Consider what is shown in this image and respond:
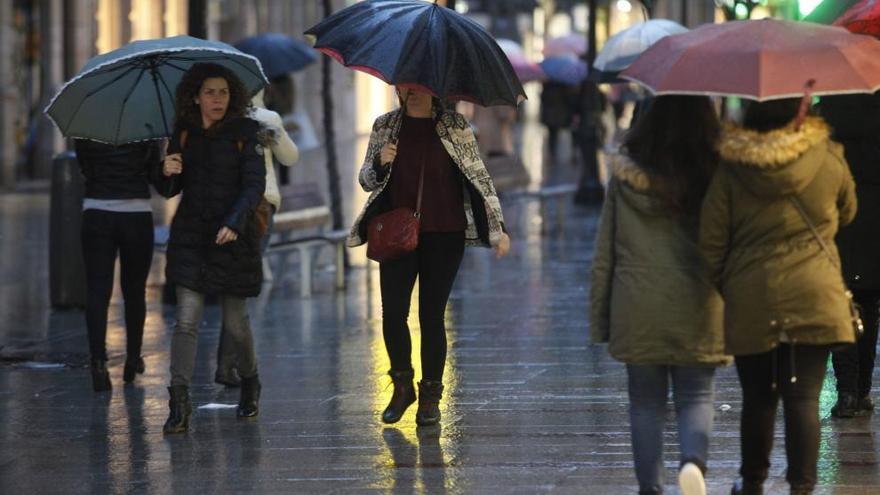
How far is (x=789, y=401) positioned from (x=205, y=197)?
324cm

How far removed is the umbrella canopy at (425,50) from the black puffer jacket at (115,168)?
5.77 feet

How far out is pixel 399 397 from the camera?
342 inches

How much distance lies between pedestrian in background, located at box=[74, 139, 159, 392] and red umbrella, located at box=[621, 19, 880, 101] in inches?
169

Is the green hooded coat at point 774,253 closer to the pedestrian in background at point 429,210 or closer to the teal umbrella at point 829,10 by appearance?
the pedestrian in background at point 429,210

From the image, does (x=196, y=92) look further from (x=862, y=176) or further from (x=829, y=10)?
(x=829, y=10)

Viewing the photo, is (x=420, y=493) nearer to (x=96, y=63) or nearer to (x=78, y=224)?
(x=96, y=63)

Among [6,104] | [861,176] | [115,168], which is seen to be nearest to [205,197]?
[115,168]

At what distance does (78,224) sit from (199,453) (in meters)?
5.62

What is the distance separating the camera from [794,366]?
6281mm

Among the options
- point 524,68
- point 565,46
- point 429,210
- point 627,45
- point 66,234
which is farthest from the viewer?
point 565,46

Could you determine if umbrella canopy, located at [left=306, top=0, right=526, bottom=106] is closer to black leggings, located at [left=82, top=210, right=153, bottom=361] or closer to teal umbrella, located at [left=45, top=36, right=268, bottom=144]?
teal umbrella, located at [left=45, top=36, right=268, bottom=144]

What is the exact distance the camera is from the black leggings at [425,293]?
8.58 meters

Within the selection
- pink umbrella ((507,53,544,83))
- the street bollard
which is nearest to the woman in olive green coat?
the street bollard

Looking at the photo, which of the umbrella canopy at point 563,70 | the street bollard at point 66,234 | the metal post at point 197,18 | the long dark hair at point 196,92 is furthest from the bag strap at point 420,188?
the umbrella canopy at point 563,70
